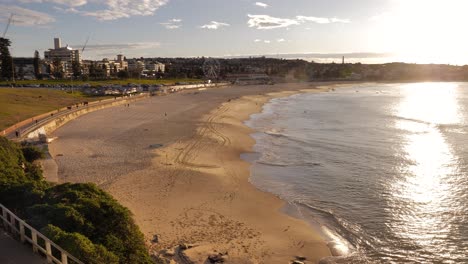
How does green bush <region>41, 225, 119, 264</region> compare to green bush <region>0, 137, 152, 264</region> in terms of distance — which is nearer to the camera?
green bush <region>41, 225, 119, 264</region>

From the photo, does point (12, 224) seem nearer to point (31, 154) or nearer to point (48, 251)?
point (48, 251)

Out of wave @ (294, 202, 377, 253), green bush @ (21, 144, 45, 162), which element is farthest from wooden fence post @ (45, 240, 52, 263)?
green bush @ (21, 144, 45, 162)

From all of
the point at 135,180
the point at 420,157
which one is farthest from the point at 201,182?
the point at 420,157

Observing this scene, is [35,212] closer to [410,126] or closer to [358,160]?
[358,160]

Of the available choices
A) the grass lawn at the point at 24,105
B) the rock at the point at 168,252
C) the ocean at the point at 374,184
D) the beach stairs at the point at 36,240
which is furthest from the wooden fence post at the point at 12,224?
the grass lawn at the point at 24,105

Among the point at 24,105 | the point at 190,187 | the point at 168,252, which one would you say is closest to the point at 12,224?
the point at 168,252

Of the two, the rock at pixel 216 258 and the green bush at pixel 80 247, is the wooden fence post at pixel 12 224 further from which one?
the rock at pixel 216 258

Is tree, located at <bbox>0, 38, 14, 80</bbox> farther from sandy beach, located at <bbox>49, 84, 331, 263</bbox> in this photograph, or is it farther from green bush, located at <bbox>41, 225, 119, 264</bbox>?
green bush, located at <bbox>41, 225, 119, 264</bbox>
